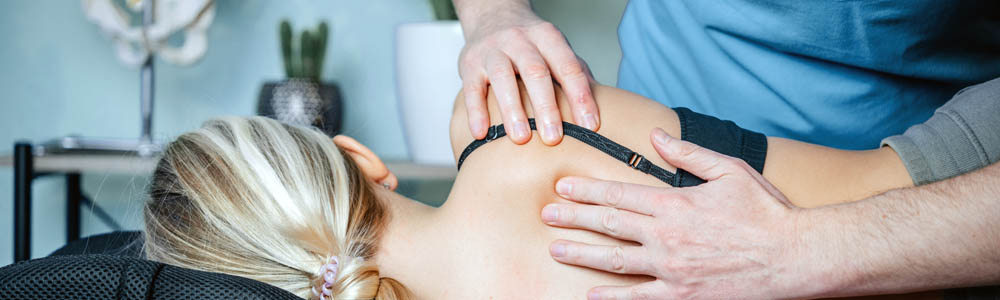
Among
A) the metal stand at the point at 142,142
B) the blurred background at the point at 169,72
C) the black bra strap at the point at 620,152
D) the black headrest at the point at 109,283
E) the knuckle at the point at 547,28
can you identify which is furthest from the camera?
the blurred background at the point at 169,72

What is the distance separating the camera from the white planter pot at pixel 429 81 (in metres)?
1.79

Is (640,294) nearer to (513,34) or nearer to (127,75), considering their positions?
(513,34)

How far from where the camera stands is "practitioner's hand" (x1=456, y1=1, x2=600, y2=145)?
89 cm

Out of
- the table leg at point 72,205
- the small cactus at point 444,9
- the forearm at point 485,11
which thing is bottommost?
the table leg at point 72,205

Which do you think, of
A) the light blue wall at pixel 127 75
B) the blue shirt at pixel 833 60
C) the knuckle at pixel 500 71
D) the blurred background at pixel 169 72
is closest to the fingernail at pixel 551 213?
the knuckle at pixel 500 71

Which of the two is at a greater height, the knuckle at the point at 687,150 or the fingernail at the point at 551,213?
the knuckle at the point at 687,150

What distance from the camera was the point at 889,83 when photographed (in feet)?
3.76

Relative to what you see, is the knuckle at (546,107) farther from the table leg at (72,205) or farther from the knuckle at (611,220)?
the table leg at (72,205)

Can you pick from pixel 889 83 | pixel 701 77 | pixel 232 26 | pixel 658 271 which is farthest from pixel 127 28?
pixel 889 83

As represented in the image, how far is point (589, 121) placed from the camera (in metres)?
0.88

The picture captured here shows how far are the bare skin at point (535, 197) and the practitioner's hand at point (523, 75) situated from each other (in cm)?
3

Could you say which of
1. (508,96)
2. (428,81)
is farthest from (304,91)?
(508,96)

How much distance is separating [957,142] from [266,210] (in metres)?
0.83

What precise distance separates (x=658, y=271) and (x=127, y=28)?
172cm
